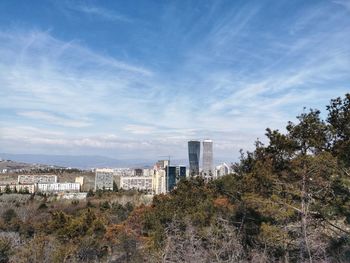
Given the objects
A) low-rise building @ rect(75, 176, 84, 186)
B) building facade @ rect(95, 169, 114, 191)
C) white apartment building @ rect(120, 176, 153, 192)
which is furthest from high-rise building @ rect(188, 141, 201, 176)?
low-rise building @ rect(75, 176, 84, 186)

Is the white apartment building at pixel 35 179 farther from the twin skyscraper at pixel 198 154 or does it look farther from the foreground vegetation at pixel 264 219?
the foreground vegetation at pixel 264 219

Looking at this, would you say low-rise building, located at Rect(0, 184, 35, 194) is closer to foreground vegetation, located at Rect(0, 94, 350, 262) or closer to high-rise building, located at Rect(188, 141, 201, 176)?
high-rise building, located at Rect(188, 141, 201, 176)

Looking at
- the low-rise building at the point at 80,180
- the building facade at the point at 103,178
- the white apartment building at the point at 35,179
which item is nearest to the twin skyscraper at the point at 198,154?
the building facade at the point at 103,178

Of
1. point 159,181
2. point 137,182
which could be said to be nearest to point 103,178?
point 137,182

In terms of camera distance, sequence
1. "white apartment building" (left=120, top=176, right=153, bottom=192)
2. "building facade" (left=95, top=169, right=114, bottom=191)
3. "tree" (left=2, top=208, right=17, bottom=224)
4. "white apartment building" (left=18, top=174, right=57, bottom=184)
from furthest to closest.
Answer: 1. "white apartment building" (left=120, top=176, right=153, bottom=192)
2. "building facade" (left=95, top=169, right=114, bottom=191)
3. "white apartment building" (left=18, top=174, right=57, bottom=184)
4. "tree" (left=2, top=208, right=17, bottom=224)

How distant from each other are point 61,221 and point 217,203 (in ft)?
29.4

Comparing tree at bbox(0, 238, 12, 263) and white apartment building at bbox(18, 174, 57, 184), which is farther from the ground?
white apartment building at bbox(18, 174, 57, 184)

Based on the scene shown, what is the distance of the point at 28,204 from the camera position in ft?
188

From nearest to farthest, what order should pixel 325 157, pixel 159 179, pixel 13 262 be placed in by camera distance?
pixel 325 157
pixel 13 262
pixel 159 179

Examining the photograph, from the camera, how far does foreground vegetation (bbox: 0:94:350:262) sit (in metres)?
8.84

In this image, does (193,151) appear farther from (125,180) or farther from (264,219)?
(264,219)

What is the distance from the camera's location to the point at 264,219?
12.5 metres

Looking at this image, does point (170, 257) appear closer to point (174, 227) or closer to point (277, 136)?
point (174, 227)

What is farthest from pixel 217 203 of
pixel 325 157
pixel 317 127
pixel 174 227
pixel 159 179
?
pixel 159 179
